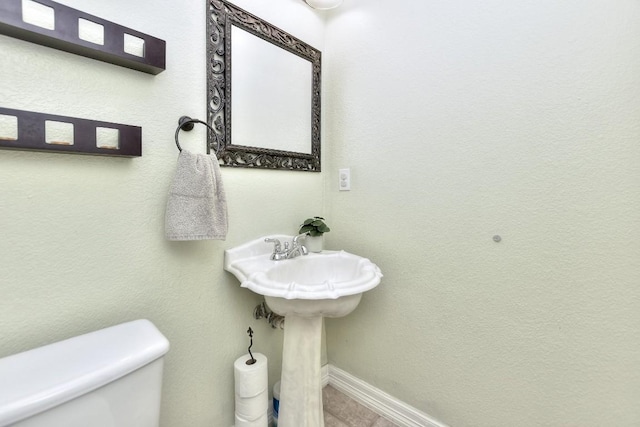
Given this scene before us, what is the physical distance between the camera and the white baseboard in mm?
1233

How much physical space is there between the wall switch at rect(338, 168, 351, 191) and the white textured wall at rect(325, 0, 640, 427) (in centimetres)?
3

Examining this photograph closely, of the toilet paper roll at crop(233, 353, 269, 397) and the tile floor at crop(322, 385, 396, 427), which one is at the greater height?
the toilet paper roll at crop(233, 353, 269, 397)

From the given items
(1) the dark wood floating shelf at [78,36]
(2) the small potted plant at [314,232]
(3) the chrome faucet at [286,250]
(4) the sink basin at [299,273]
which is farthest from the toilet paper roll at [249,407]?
(1) the dark wood floating shelf at [78,36]

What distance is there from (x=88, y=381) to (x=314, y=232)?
91 centimetres

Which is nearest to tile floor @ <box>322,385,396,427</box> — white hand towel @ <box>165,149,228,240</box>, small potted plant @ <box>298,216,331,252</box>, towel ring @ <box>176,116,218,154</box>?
small potted plant @ <box>298,216,331,252</box>

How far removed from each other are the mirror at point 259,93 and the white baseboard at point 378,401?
112cm

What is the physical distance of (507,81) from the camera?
38.8 inches

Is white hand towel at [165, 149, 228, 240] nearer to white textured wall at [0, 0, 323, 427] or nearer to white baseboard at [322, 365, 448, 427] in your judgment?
white textured wall at [0, 0, 323, 427]

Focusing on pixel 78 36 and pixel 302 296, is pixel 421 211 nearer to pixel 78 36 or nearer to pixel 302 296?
pixel 302 296

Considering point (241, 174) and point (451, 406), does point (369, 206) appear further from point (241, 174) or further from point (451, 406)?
point (451, 406)

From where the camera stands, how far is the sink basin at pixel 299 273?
2.99 feet

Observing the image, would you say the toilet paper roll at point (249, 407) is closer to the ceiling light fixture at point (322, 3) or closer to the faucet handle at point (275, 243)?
the faucet handle at point (275, 243)

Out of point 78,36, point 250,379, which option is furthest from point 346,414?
point 78,36

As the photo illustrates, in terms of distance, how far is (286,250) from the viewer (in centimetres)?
122
